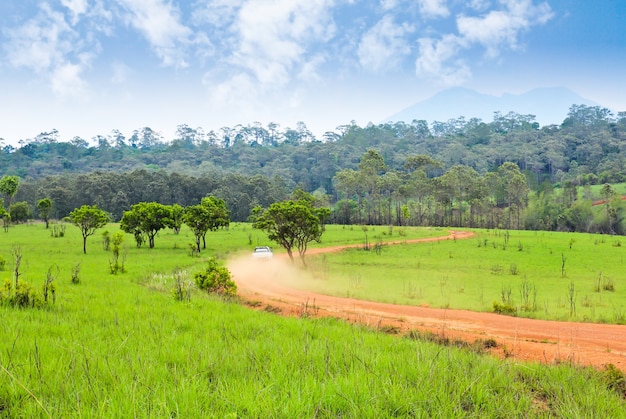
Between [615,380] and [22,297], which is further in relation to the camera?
[22,297]

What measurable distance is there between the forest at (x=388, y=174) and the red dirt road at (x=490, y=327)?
179 feet

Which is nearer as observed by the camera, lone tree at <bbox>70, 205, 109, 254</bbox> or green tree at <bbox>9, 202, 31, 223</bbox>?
lone tree at <bbox>70, 205, 109, 254</bbox>

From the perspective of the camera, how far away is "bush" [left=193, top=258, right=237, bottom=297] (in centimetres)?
1622

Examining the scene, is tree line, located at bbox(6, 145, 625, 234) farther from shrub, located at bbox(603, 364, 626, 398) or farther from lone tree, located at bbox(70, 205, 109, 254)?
shrub, located at bbox(603, 364, 626, 398)

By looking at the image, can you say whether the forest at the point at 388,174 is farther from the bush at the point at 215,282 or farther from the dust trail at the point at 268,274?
the bush at the point at 215,282

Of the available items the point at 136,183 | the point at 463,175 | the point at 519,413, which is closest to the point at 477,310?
the point at 519,413

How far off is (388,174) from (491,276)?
229 ft

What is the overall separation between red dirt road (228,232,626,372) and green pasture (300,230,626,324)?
60.0 inches

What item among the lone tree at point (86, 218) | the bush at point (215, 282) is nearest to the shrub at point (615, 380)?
the bush at point (215, 282)

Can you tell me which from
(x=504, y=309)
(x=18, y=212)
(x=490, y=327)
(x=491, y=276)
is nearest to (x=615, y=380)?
(x=490, y=327)

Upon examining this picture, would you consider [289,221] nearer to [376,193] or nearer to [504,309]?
[504,309]

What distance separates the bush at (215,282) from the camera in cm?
1622

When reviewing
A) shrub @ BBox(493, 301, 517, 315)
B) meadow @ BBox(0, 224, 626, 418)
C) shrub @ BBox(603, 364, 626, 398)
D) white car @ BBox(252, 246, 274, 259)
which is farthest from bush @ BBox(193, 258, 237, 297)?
white car @ BBox(252, 246, 274, 259)

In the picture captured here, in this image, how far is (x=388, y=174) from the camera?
93.4 meters
